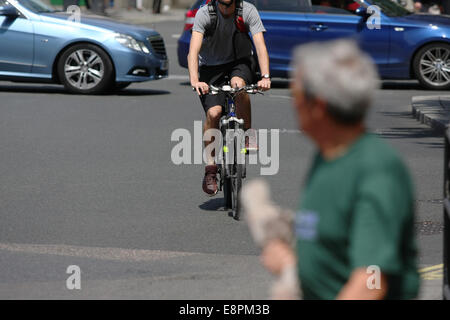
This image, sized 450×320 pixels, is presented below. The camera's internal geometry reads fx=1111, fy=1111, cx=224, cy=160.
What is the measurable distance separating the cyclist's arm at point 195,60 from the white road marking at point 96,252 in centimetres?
154

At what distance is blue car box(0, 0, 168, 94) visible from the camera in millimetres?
16844

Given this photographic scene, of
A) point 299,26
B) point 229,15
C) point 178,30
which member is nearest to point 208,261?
point 229,15

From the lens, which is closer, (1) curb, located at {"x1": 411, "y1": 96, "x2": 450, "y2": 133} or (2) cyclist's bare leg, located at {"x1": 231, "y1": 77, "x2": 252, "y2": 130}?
(2) cyclist's bare leg, located at {"x1": 231, "y1": 77, "x2": 252, "y2": 130}

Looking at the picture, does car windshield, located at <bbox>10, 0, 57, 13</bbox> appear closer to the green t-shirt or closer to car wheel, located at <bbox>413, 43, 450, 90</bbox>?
car wheel, located at <bbox>413, 43, 450, 90</bbox>

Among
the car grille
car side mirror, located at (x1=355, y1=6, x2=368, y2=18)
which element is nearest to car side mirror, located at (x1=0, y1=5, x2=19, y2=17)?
the car grille

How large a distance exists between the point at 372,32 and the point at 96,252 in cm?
1135

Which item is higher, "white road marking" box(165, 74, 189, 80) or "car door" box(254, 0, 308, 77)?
"car door" box(254, 0, 308, 77)

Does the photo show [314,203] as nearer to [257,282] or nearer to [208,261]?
[257,282]

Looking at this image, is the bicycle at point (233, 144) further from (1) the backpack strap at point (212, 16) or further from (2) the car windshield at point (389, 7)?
(2) the car windshield at point (389, 7)

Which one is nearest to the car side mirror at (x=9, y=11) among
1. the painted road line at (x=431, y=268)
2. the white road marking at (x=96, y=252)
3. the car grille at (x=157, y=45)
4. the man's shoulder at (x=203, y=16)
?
the car grille at (x=157, y=45)

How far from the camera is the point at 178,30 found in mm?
38188

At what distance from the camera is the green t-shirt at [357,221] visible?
2.54 m

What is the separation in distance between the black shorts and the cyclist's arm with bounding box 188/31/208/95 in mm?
335

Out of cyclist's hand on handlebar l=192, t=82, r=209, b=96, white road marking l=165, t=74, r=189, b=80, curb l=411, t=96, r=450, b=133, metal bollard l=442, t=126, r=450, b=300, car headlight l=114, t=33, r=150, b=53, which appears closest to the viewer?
metal bollard l=442, t=126, r=450, b=300
